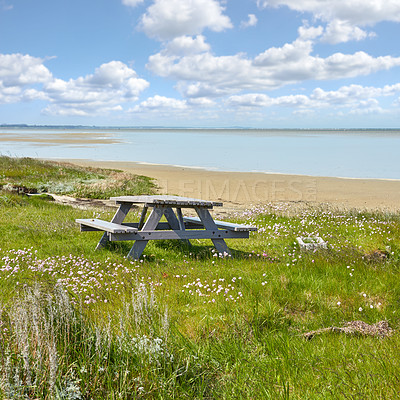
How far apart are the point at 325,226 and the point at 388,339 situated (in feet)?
22.2

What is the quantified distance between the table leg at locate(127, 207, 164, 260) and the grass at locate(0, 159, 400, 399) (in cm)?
38

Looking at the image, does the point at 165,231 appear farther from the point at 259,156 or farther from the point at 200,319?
the point at 259,156

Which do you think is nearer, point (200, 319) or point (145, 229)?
point (200, 319)

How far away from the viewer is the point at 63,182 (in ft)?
71.2

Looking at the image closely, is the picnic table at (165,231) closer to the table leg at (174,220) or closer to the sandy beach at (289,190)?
the table leg at (174,220)

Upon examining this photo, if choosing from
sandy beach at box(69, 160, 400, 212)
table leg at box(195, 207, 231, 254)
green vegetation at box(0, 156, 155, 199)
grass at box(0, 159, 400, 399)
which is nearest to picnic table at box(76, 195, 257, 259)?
table leg at box(195, 207, 231, 254)

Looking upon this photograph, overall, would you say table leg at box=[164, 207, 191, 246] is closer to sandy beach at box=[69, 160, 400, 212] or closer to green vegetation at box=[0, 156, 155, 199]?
sandy beach at box=[69, 160, 400, 212]

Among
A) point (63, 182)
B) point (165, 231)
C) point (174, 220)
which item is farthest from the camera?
point (63, 182)

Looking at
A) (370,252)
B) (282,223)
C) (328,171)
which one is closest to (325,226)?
(282,223)

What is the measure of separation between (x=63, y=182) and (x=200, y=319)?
18321 millimetres

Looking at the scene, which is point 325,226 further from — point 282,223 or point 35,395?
point 35,395

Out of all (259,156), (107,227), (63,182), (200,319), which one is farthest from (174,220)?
(259,156)

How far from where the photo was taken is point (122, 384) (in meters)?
3.21

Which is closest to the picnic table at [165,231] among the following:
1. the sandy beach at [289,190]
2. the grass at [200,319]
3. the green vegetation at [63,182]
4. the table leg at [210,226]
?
the table leg at [210,226]
